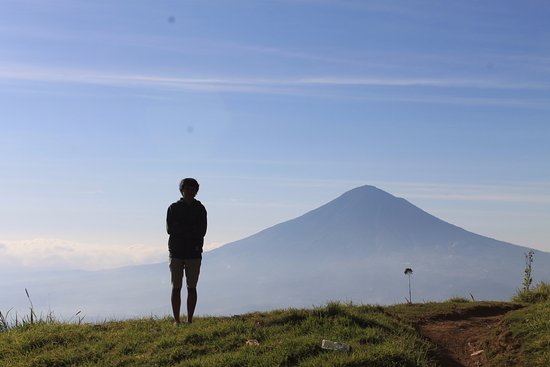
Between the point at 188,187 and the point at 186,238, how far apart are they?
989 mm

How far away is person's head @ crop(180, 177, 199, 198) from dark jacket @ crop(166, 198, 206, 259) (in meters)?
0.19

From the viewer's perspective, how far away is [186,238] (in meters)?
11.1

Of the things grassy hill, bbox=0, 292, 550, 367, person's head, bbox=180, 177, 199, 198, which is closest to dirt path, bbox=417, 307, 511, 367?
grassy hill, bbox=0, 292, 550, 367

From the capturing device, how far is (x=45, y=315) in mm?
13266

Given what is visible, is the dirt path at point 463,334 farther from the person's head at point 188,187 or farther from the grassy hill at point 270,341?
the person's head at point 188,187

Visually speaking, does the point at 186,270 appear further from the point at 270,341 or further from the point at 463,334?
the point at 463,334

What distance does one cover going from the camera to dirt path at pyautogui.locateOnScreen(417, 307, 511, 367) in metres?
10.4

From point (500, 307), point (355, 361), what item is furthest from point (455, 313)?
point (355, 361)

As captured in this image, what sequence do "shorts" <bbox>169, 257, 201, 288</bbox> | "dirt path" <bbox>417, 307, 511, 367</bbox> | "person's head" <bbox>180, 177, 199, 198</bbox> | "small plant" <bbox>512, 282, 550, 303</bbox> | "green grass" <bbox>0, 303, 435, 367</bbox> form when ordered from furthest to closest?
"small plant" <bbox>512, 282, 550, 303</bbox> → "person's head" <bbox>180, 177, 199, 198</bbox> → "shorts" <bbox>169, 257, 201, 288</bbox> → "dirt path" <bbox>417, 307, 511, 367</bbox> → "green grass" <bbox>0, 303, 435, 367</bbox>

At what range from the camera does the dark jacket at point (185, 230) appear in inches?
437

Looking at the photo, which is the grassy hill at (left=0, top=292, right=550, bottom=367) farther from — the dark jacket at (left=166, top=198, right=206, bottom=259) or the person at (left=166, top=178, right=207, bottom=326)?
the dark jacket at (left=166, top=198, right=206, bottom=259)

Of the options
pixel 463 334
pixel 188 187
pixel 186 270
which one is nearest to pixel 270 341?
pixel 186 270

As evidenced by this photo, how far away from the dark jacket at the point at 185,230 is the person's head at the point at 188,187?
7.5 inches

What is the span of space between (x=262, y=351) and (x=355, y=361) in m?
1.50
